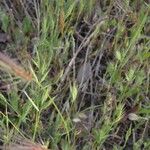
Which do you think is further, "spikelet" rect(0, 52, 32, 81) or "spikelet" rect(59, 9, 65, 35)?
"spikelet" rect(59, 9, 65, 35)

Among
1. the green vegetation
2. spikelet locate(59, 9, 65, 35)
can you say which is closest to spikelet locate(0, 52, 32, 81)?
the green vegetation

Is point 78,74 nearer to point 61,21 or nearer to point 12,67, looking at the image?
point 61,21

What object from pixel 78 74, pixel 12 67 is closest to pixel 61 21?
pixel 78 74

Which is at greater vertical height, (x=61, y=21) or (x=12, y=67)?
(x=12, y=67)

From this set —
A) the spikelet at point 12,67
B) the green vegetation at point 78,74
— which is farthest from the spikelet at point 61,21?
the spikelet at point 12,67

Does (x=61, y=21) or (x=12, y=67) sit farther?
(x=61, y=21)

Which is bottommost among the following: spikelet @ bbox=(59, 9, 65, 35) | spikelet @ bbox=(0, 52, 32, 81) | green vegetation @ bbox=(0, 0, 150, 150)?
green vegetation @ bbox=(0, 0, 150, 150)

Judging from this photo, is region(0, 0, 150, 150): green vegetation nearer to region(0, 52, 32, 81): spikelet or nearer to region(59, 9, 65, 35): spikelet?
region(59, 9, 65, 35): spikelet

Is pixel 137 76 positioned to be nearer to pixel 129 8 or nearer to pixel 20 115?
pixel 129 8

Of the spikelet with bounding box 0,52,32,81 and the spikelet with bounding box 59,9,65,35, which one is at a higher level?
the spikelet with bounding box 0,52,32,81

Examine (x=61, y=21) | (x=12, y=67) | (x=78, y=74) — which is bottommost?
(x=78, y=74)
